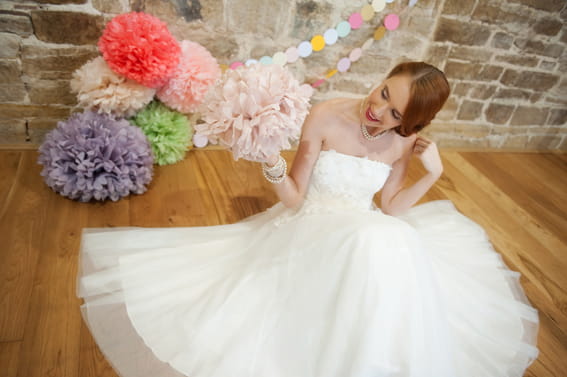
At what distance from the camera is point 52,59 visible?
1880 millimetres

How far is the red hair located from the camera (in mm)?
1148

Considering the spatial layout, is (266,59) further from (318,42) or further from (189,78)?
(189,78)

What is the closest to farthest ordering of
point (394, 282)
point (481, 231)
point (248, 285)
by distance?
point (394, 282), point (248, 285), point (481, 231)

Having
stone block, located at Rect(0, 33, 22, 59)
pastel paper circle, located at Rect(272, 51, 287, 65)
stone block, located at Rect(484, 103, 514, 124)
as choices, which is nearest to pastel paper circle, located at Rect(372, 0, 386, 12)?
pastel paper circle, located at Rect(272, 51, 287, 65)

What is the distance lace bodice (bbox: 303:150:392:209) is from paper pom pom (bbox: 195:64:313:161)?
0.39m

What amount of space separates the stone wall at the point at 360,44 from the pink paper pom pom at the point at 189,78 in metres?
0.14

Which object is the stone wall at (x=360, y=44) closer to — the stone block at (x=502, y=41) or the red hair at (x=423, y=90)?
the stone block at (x=502, y=41)

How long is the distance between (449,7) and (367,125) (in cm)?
146

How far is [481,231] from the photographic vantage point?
6.32 ft

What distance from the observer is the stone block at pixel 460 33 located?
7.85 feet

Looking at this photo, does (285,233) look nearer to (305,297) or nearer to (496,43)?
(305,297)

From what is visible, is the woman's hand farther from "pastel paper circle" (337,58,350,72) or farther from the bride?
"pastel paper circle" (337,58,350,72)

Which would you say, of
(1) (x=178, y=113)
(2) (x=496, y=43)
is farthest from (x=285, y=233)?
(2) (x=496, y=43)

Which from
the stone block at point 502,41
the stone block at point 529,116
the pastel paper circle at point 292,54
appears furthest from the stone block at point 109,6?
the stone block at point 529,116
